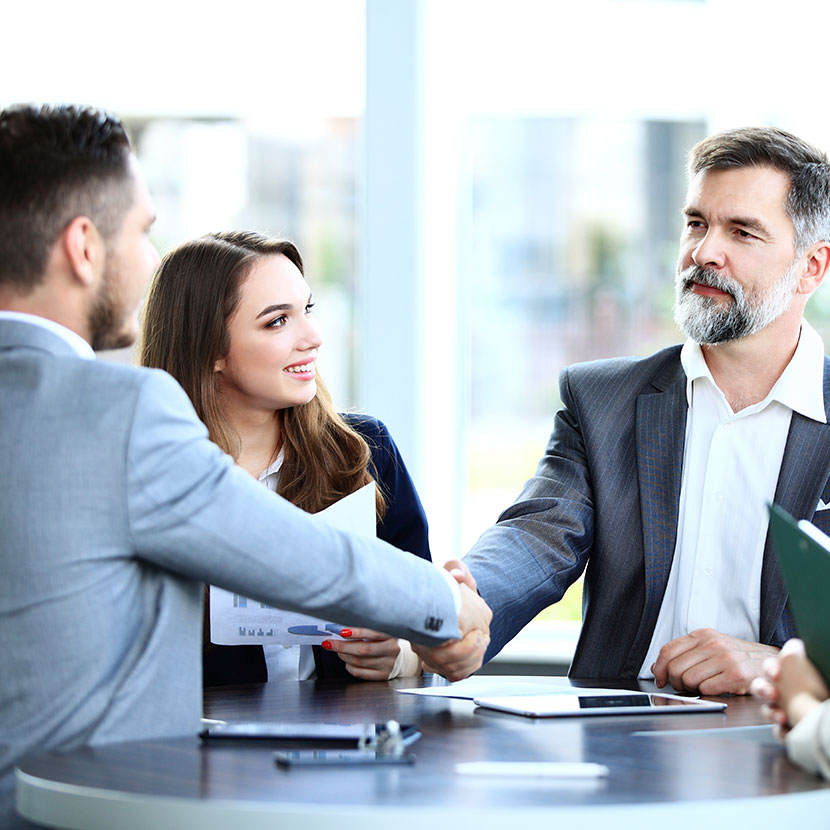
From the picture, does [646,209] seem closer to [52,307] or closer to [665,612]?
[665,612]

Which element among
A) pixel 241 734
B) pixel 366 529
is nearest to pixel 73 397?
pixel 241 734

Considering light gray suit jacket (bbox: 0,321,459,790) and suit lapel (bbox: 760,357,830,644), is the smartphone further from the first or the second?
suit lapel (bbox: 760,357,830,644)

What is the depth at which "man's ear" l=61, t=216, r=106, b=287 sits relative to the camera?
1426 mm

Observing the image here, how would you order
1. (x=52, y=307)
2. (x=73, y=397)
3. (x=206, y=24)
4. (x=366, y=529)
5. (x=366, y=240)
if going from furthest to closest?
(x=206, y=24), (x=366, y=240), (x=366, y=529), (x=52, y=307), (x=73, y=397)

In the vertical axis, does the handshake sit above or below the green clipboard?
below

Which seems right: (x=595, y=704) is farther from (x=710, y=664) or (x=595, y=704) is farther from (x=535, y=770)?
(x=535, y=770)

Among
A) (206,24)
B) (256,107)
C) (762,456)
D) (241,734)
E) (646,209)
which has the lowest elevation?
(241,734)

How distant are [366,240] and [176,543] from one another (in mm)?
2601

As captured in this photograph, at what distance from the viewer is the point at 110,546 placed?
131cm

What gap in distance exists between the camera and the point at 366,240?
3.82 m

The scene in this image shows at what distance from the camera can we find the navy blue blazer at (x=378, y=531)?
2.25 meters

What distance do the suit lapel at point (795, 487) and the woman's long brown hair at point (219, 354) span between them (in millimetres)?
798

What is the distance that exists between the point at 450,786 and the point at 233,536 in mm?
386

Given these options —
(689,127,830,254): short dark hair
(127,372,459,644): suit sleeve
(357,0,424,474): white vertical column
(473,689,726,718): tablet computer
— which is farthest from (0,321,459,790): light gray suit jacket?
(357,0,424,474): white vertical column
